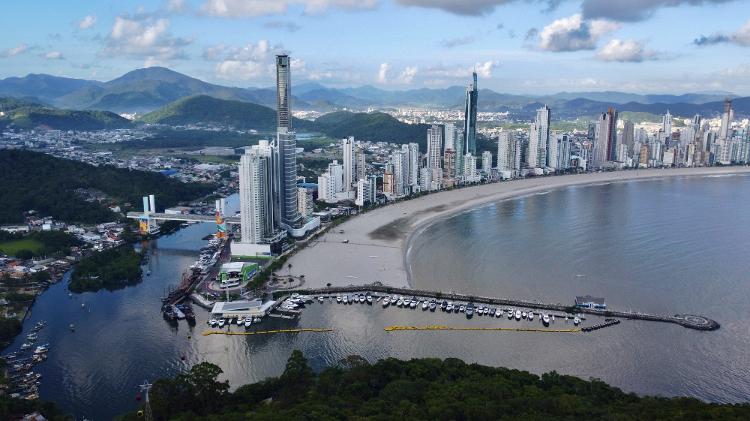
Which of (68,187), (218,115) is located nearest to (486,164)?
(68,187)

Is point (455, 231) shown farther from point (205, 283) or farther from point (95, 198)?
point (95, 198)

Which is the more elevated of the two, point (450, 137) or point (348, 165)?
point (450, 137)

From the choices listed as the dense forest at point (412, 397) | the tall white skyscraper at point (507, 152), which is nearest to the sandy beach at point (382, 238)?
the tall white skyscraper at point (507, 152)

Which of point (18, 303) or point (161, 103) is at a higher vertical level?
point (161, 103)

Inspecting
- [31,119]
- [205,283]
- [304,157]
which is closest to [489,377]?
[205,283]

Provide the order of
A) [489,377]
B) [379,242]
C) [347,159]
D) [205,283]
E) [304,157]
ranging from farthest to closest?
[304,157] → [347,159] → [379,242] → [205,283] → [489,377]

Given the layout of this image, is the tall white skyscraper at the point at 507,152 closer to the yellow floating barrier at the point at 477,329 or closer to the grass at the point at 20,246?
the yellow floating barrier at the point at 477,329

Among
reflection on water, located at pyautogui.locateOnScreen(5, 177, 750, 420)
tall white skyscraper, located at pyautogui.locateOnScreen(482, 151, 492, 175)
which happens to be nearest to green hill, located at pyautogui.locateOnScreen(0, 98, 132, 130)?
reflection on water, located at pyautogui.locateOnScreen(5, 177, 750, 420)

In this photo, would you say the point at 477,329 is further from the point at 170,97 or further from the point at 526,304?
the point at 170,97
